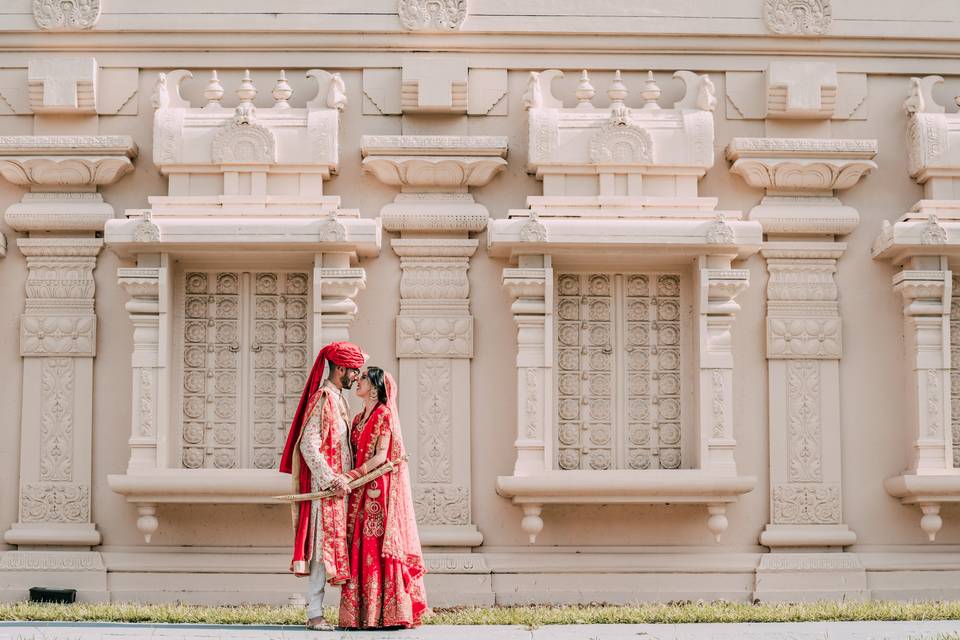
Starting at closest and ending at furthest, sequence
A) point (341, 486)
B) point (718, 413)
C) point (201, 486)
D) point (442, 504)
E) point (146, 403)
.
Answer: point (341, 486) < point (201, 486) < point (146, 403) < point (718, 413) < point (442, 504)

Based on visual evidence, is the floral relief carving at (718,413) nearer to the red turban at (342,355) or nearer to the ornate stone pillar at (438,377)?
the ornate stone pillar at (438,377)

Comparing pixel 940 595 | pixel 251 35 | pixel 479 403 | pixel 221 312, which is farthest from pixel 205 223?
pixel 940 595

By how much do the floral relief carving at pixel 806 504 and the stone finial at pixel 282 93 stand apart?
4495mm

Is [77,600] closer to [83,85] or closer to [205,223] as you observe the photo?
[205,223]

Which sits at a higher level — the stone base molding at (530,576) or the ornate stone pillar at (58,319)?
the ornate stone pillar at (58,319)

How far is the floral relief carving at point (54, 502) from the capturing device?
1235 cm

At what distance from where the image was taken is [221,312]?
12.5m

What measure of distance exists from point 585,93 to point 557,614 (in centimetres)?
383

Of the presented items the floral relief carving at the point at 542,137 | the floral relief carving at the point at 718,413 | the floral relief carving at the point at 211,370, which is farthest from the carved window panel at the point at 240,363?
the floral relief carving at the point at 718,413

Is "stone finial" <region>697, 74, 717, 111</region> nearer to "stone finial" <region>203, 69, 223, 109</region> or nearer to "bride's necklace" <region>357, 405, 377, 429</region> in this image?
"stone finial" <region>203, 69, 223, 109</region>

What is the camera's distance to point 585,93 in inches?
497

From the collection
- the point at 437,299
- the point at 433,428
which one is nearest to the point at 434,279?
the point at 437,299

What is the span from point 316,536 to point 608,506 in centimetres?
283

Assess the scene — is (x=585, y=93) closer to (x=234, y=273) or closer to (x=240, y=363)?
(x=234, y=273)
